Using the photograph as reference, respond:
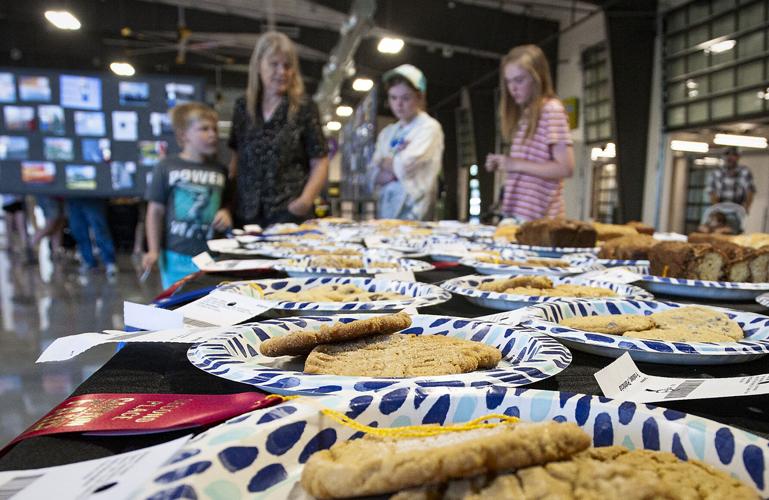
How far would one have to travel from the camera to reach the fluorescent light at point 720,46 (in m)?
7.76

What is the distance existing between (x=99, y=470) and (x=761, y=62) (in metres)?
9.22

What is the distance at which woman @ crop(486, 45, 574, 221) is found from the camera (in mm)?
3014

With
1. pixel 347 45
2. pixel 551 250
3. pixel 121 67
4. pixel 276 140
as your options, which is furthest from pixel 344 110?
pixel 551 250

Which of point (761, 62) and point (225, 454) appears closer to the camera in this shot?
point (225, 454)

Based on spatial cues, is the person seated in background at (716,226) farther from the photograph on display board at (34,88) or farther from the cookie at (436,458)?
the photograph on display board at (34,88)

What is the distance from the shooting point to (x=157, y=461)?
428 mm

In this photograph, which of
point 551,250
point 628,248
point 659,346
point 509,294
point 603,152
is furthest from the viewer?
point 603,152

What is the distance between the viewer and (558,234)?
227 cm

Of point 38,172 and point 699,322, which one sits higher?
point 38,172

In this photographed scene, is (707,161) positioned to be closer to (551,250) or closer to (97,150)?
(551,250)

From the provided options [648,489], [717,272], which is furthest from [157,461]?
[717,272]

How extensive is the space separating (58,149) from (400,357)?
6.65 m

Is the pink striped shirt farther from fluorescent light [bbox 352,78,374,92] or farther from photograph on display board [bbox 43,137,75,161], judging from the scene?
fluorescent light [bbox 352,78,374,92]

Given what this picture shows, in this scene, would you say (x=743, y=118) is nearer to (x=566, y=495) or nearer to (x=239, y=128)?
(x=239, y=128)
